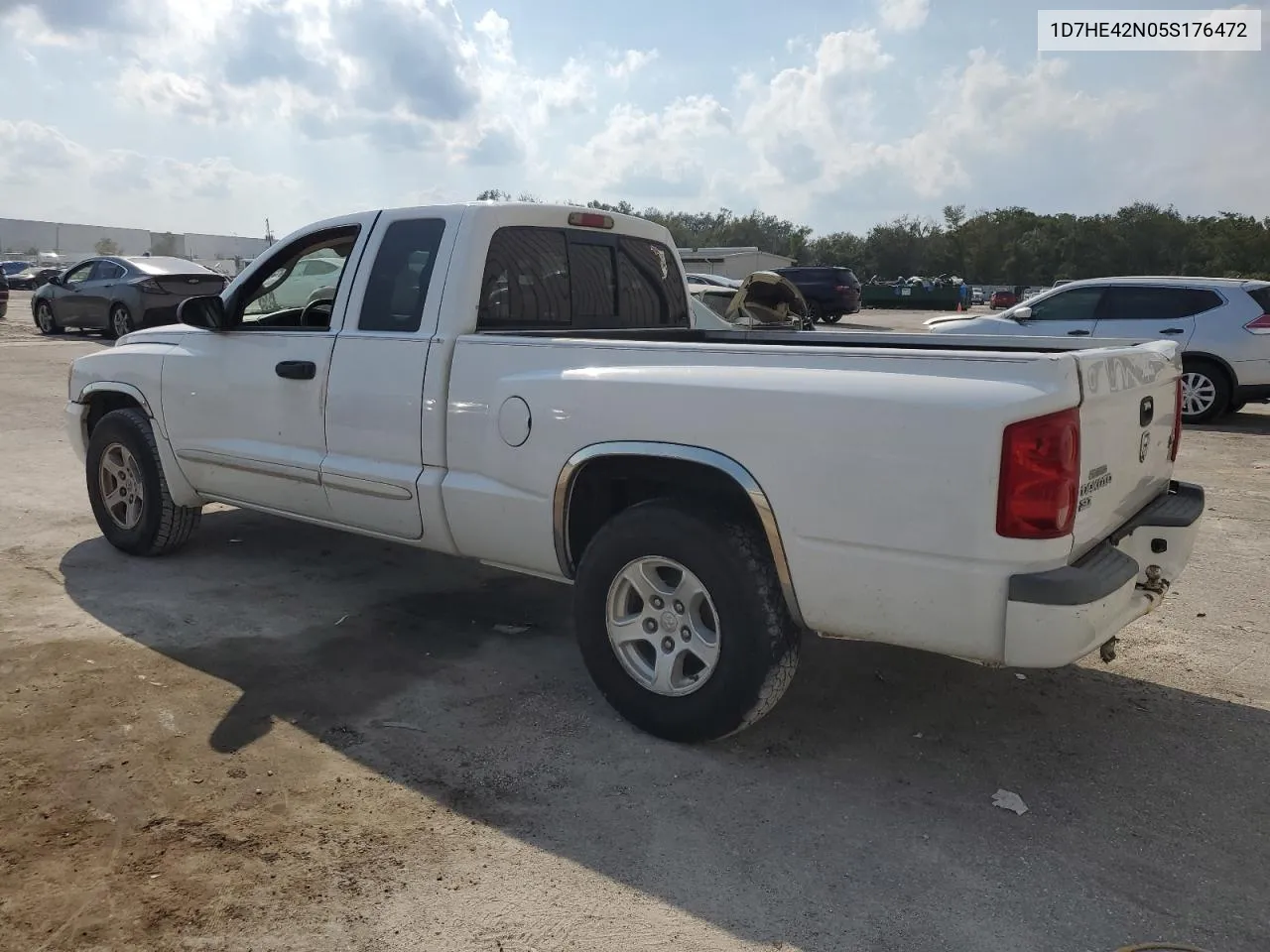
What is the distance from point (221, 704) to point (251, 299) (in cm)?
224

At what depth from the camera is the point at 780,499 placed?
3.12 meters

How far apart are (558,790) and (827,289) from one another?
2481 centimetres

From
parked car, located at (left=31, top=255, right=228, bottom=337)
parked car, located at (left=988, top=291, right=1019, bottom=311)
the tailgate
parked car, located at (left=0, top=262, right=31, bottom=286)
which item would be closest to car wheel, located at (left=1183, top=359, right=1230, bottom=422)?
the tailgate

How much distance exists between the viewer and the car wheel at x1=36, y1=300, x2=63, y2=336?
1923 cm

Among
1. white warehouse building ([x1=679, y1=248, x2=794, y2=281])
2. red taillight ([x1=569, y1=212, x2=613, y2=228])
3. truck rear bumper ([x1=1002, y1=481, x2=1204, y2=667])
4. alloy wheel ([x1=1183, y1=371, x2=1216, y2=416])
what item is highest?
white warehouse building ([x1=679, y1=248, x2=794, y2=281])

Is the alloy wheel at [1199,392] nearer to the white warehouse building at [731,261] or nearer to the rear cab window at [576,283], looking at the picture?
the rear cab window at [576,283]

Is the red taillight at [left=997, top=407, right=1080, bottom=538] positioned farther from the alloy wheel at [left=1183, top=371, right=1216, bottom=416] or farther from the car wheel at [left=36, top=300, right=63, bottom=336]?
the car wheel at [left=36, top=300, right=63, bottom=336]

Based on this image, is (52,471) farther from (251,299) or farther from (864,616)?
(864,616)

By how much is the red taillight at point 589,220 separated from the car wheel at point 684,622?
1.76m

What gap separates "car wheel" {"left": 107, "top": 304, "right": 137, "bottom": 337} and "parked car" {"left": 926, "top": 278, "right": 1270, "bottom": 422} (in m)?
13.6

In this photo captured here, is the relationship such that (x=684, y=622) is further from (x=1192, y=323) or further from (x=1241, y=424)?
(x=1241, y=424)

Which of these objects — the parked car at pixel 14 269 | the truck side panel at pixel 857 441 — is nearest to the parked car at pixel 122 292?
the truck side panel at pixel 857 441

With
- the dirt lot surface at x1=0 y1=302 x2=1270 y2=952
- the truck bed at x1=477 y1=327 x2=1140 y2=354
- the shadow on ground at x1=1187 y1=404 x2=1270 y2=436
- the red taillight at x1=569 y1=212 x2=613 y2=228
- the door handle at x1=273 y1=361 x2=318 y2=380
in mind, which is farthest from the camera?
the shadow on ground at x1=1187 y1=404 x2=1270 y2=436

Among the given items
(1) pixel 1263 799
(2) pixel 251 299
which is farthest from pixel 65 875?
(1) pixel 1263 799
